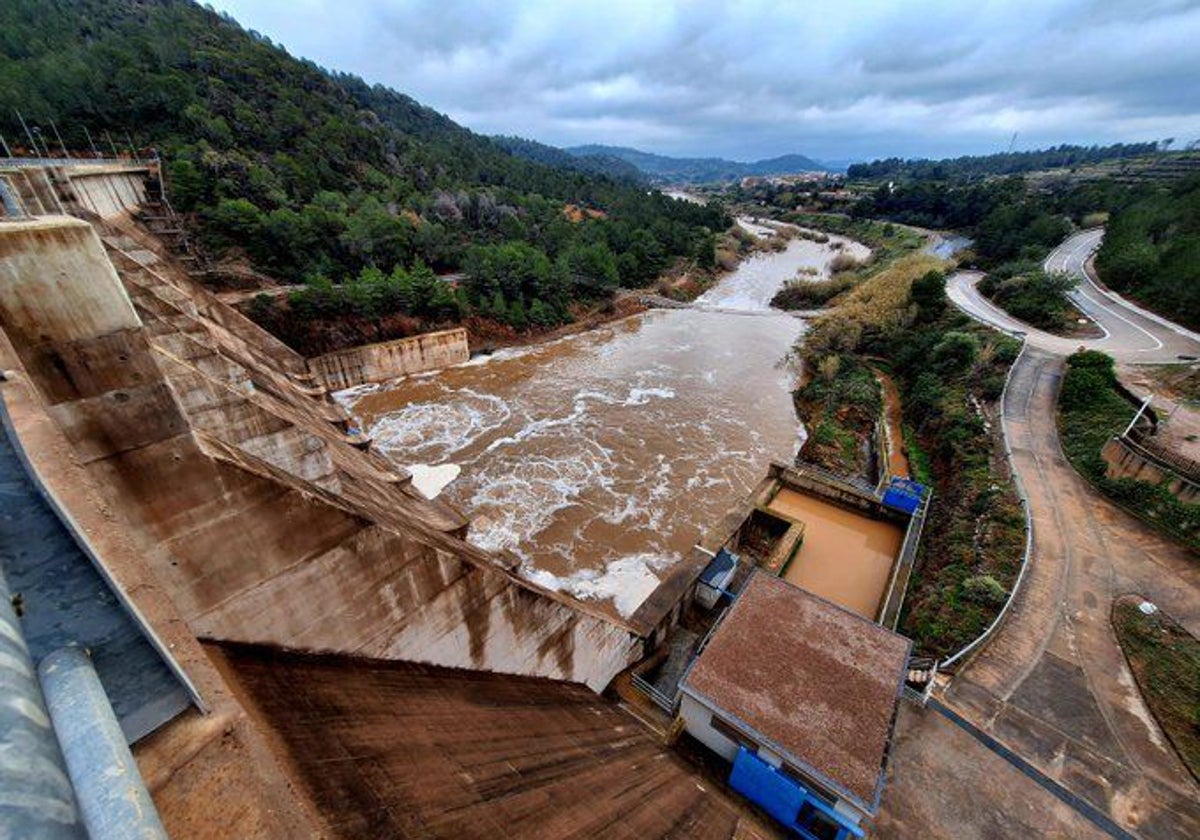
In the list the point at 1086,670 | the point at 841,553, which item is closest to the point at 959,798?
the point at 1086,670

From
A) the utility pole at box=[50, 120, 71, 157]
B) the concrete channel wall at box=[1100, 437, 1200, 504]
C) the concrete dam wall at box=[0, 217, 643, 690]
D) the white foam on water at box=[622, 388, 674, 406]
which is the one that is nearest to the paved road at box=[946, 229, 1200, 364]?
the concrete channel wall at box=[1100, 437, 1200, 504]

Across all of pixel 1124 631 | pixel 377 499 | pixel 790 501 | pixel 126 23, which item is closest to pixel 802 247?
pixel 790 501

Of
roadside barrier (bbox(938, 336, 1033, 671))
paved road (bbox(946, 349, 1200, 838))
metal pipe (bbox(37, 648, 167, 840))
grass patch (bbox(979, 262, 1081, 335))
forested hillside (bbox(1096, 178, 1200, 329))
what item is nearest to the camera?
metal pipe (bbox(37, 648, 167, 840))

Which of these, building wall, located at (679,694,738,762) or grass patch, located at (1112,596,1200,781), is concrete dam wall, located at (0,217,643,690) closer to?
building wall, located at (679,694,738,762)

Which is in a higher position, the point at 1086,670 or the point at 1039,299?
the point at 1039,299

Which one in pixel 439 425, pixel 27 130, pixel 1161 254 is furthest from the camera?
pixel 27 130

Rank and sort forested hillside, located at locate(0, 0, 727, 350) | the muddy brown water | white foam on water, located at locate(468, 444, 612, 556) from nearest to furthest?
the muddy brown water < white foam on water, located at locate(468, 444, 612, 556) < forested hillside, located at locate(0, 0, 727, 350)

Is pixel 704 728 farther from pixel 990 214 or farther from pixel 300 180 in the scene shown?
pixel 990 214
